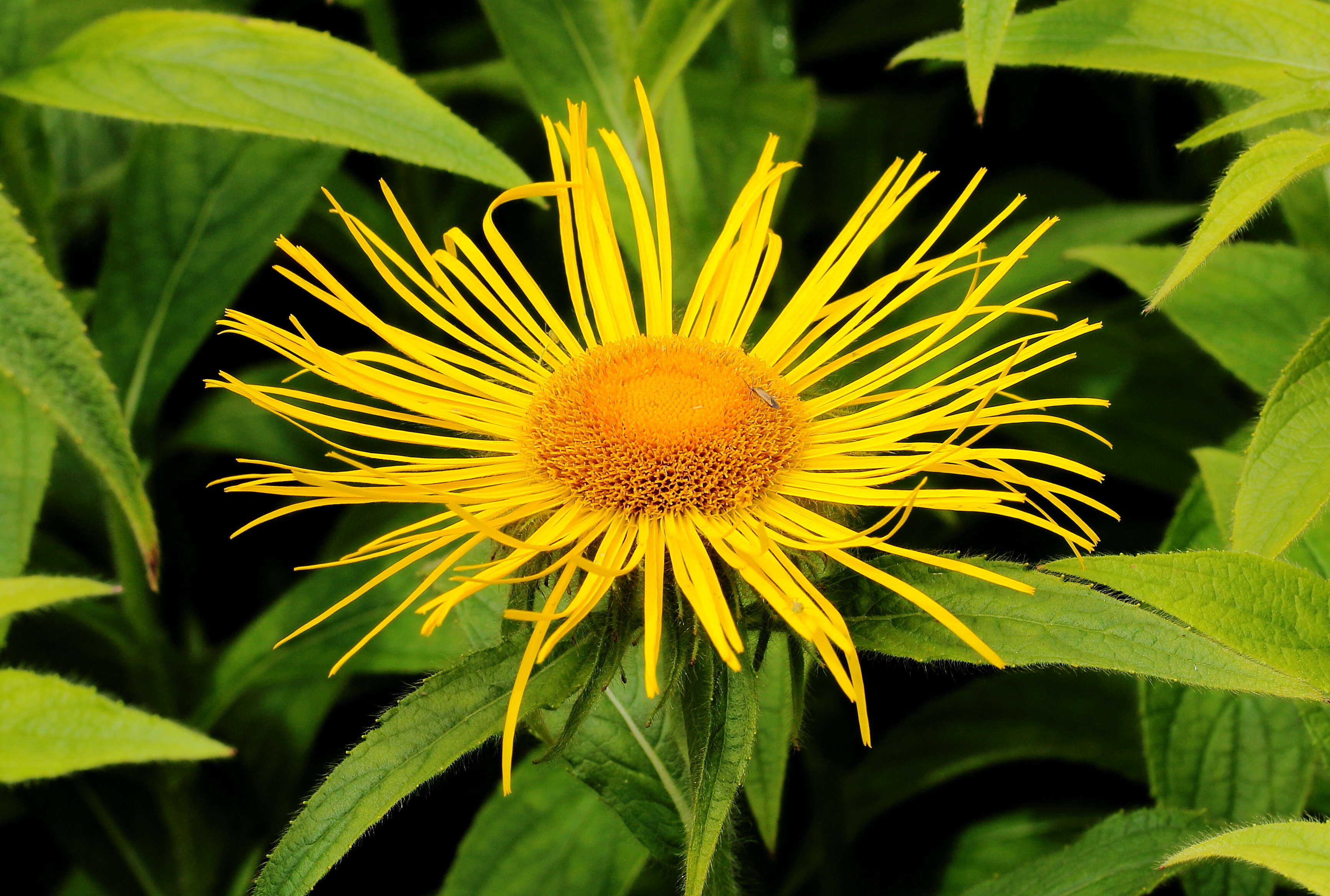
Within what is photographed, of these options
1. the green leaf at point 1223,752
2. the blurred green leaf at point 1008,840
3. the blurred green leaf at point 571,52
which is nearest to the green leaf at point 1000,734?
the blurred green leaf at point 1008,840

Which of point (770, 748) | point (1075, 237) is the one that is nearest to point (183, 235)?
point (770, 748)

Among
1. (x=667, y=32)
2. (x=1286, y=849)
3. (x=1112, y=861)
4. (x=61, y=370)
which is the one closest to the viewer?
(x=1286, y=849)

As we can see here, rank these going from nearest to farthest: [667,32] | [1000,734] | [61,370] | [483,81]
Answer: [61,370] → [667,32] → [1000,734] → [483,81]

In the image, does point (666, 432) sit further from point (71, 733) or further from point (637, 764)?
point (71, 733)

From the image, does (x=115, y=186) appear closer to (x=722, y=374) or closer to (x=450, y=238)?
(x=450, y=238)

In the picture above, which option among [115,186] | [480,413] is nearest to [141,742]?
[480,413]

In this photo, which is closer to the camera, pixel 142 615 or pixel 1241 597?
pixel 1241 597

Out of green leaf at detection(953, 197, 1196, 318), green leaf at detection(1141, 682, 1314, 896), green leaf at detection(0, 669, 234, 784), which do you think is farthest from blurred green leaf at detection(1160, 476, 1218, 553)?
green leaf at detection(0, 669, 234, 784)
